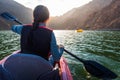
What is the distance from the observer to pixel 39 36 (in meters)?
4.80

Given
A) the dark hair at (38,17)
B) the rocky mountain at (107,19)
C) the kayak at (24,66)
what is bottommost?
the kayak at (24,66)

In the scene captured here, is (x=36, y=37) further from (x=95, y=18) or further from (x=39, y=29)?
(x=95, y=18)

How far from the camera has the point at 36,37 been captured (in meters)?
4.80

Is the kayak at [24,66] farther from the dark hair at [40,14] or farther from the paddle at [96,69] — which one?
the paddle at [96,69]

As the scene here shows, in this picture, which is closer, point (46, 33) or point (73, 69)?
point (46, 33)

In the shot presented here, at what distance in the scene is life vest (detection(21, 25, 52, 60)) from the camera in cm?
481

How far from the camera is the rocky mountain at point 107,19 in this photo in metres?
125

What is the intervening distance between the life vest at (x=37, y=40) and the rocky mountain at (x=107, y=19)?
11807 cm

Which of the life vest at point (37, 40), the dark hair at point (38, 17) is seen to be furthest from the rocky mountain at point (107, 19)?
the life vest at point (37, 40)

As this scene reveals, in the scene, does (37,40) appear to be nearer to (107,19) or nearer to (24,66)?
(24,66)

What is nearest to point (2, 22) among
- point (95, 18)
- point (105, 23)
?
point (95, 18)

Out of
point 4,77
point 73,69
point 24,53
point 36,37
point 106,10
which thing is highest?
point 106,10

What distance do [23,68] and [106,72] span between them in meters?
4.59

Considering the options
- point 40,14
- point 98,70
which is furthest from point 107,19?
point 40,14
